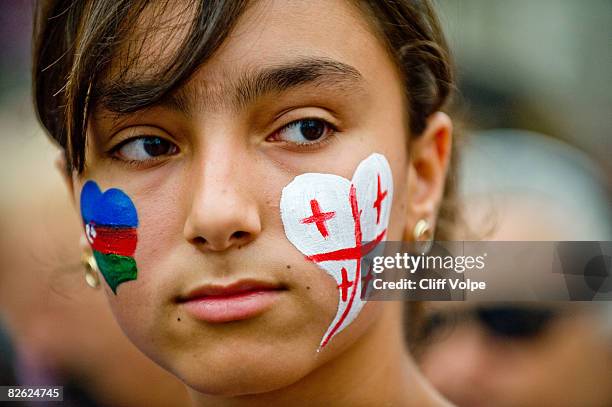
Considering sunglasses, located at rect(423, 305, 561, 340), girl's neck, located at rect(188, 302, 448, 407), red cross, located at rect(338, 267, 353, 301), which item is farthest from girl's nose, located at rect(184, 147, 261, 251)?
sunglasses, located at rect(423, 305, 561, 340)

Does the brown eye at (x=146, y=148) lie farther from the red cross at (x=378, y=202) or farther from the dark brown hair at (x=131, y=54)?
the red cross at (x=378, y=202)

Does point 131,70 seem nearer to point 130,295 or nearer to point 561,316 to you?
point 130,295

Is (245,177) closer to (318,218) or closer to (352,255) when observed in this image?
(318,218)

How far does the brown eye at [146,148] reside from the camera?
5.72 ft

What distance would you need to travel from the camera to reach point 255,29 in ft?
5.42

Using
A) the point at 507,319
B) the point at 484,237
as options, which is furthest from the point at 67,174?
the point at 507,319

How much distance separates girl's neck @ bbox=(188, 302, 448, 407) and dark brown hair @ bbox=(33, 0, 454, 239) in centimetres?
51

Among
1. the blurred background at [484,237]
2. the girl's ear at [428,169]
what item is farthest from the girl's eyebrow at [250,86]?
the blurred background at [484,237]

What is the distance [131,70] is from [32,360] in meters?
1.70

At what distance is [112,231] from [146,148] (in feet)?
0.67

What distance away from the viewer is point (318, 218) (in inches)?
67.1

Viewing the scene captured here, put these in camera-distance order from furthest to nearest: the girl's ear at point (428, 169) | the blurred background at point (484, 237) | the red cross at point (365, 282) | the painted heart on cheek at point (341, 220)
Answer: the blurred background at point (484, 237)
the girl's ear at point (428, 169)
the red cross at point (365, 282)
the painted heart on cheek at point (341, 220)

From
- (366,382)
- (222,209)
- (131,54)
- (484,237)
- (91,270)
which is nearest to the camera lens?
(222,209)

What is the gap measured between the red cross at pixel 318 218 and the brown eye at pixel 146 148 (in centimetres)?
32
